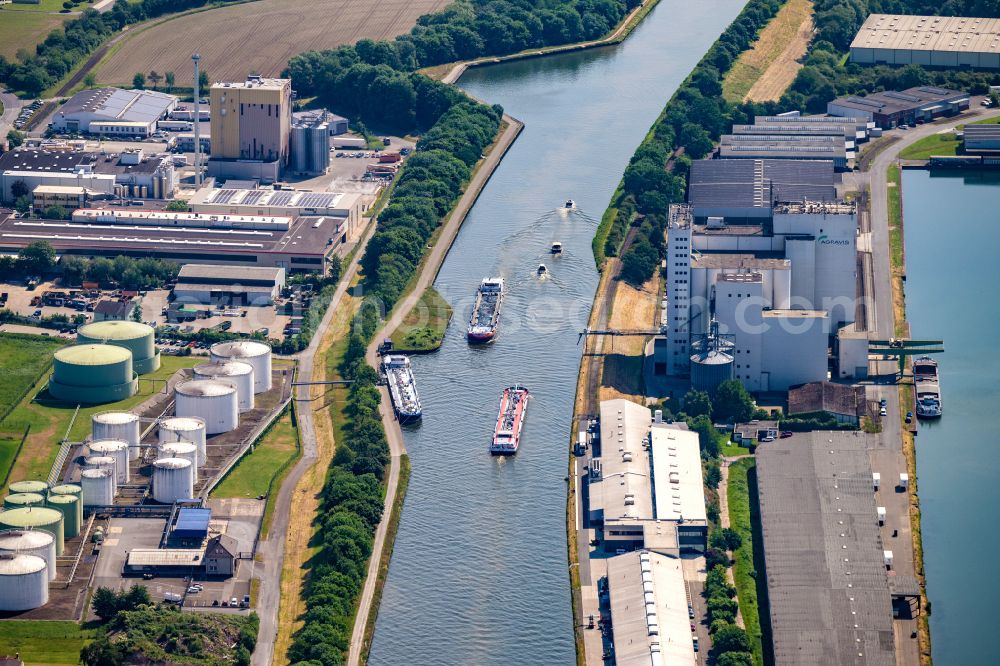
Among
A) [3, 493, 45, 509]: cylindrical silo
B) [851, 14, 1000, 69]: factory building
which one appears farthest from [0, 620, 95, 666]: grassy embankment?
[851, 14, 1000, 69]: factory building

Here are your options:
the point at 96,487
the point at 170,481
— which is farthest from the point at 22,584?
the point at 170,481

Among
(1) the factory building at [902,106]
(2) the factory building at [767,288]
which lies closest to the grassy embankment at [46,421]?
(2) the factory building at [767,288]

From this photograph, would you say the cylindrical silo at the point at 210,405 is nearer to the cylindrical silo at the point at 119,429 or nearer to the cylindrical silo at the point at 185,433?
the cylindrical silo at the point at 185,433

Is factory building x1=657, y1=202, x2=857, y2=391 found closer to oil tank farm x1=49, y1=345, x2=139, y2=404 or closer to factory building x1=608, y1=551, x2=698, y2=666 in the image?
factory building x1=608, y1=551, x2=698, y2=666

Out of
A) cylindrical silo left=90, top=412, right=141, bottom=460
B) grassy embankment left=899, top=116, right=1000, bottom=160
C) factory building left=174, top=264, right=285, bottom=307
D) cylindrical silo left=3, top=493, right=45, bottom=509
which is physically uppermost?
grassy embankment left=899, top=116, right=1000, bottom=160

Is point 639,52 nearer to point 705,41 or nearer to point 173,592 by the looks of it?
point 705,41

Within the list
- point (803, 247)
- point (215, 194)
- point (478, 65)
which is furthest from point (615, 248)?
point (478, 65)
